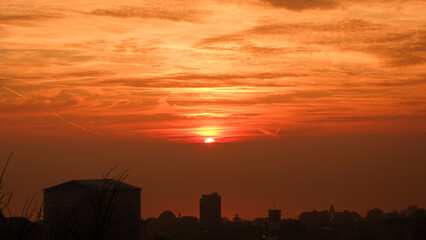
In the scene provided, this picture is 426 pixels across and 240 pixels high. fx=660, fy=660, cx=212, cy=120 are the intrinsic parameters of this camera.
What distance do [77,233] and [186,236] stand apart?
180 meters

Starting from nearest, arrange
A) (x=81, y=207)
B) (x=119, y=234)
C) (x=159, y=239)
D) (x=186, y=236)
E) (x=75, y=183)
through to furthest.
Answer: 1. (x=159, y=239)
2. (x=81, y=207)
3. (x=119, y=234)
4. (x=75, y=183)
5. (x=186, y=236)

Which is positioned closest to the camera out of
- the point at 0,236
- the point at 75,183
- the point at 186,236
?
the point at 0,236

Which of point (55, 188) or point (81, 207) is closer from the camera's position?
point (81, 207)

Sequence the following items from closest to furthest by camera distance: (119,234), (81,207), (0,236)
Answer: (0,236) → (81,207) → (119,234)

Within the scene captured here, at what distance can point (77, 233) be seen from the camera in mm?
18250

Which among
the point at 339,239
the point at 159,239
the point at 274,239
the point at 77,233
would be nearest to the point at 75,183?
the point at 159,239

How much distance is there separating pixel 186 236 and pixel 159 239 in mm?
77993

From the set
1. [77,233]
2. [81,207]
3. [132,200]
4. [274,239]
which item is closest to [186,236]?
[274,239]

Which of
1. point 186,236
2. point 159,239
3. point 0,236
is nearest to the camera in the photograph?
point 0,236

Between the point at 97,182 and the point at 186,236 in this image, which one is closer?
the point at 97,182

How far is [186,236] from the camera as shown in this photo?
640 ft

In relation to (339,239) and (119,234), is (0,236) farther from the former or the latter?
(339,239)

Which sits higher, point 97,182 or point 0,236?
point 97,182

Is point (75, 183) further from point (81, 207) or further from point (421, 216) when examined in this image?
point (421, 216)
